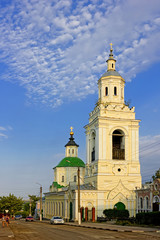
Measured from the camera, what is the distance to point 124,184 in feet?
165

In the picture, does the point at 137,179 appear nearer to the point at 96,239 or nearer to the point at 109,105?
the point at 109,105

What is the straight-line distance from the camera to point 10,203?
112 meters

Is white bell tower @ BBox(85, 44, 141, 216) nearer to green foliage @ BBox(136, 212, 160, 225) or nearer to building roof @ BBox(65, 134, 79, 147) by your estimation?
green foliage @ BBox(136, 212, 160, 225)

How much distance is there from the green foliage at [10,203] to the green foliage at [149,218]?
84066 millimetres

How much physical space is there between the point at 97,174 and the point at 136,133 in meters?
8.91

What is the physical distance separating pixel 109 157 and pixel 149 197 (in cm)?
970

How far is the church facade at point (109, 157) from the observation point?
1900 inches

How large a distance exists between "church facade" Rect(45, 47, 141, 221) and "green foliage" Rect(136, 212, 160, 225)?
1241 cm

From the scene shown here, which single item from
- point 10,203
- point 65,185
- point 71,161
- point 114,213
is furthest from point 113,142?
point 10,203

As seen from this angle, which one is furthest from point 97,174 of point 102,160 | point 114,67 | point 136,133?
point 114,67

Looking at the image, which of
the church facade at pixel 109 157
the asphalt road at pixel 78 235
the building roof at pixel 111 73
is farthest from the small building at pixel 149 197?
the building roof at pixel 111 73

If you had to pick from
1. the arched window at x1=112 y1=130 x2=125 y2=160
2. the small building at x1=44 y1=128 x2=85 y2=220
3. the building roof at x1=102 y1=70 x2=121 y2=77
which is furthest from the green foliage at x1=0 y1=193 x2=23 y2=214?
the building roof at x1=102 y1=70 x2=121 y2=77

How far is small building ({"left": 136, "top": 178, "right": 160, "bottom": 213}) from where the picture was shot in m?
40.6

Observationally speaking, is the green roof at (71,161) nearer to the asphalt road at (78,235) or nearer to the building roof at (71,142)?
the building roof at (71,142)
